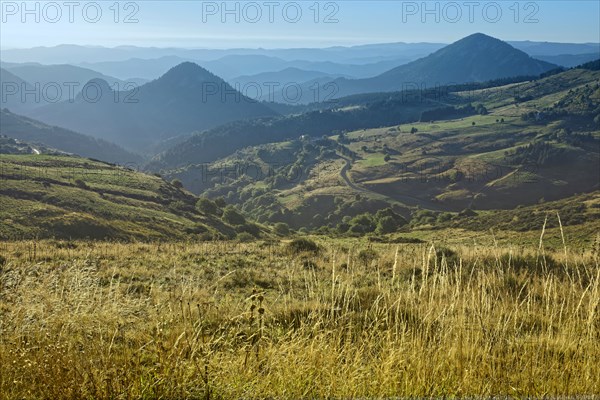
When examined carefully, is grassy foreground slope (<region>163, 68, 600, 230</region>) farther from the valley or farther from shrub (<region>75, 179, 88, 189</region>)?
shrub (<region>75, 179, 88, 189</region>)

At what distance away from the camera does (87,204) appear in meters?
56.5

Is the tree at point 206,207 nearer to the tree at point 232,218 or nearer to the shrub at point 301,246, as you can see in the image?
the tree at point 232,218

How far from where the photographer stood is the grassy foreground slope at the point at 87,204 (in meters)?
44.3

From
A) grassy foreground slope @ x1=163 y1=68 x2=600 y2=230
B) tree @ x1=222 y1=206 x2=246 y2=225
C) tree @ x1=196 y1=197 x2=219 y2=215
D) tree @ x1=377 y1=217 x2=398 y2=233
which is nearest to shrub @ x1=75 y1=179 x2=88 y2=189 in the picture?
tree @ x1=196 y1=197 x2=219 y2=215

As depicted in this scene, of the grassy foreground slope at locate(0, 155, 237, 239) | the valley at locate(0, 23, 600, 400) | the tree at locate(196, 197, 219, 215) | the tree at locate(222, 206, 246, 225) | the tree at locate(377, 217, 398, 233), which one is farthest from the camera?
the tree at locate(196, 197, 219, 215)

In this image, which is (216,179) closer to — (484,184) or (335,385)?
(484,184)

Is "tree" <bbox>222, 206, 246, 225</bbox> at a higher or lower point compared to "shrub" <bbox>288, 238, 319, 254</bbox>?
lower

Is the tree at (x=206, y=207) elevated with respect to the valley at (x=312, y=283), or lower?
lower

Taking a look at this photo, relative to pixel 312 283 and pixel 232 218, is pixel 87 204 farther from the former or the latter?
pixel 312 283

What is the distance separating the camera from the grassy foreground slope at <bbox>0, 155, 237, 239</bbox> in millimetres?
44312

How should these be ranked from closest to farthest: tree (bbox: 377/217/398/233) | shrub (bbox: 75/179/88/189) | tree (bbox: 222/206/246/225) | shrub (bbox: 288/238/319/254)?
shrub (bbox: 288/238/319/254) < shrub (bbox: 75/179/88/189) < tree (bbox: 377/217/398/233) < tree (bbox: 222/206/246/225)

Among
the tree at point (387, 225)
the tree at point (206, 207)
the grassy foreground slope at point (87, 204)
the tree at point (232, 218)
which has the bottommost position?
the tree at point (387, 225)

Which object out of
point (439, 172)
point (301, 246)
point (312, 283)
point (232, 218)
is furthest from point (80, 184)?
point (439, 172)

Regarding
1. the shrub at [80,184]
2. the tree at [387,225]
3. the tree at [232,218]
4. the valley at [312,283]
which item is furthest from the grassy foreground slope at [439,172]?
the shrub at [80,184]
